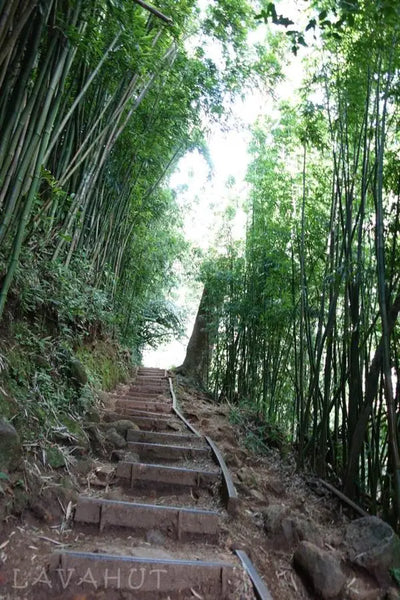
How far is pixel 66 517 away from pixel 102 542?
24 centimetres

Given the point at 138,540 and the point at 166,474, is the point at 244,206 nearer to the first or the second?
the point at 166,474

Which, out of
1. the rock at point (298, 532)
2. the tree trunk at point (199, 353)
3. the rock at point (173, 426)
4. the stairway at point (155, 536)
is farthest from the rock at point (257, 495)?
the tree trunk at point (199, 353)

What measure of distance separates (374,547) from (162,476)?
128cm

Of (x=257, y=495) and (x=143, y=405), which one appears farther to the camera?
(x=143, y=405)

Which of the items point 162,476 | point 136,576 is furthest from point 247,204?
point 136,576

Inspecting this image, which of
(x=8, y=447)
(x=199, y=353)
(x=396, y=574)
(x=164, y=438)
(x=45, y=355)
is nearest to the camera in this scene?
(x=8, y=447)

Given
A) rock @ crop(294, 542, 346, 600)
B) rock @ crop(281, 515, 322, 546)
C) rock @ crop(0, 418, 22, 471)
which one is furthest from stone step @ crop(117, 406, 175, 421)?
rock @ crop(294, 542, 346, 600)

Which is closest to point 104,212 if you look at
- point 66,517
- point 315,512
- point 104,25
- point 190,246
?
point 104,25

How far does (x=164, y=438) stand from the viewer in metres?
3.32

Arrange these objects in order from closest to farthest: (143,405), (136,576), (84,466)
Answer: (136,576) < (84,466) < (143,405)

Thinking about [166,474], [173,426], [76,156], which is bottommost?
[166,474]

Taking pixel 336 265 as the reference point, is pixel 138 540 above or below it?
below

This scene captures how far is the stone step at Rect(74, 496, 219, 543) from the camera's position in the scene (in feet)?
6.94

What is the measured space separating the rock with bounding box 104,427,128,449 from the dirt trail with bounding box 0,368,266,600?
1 cm
